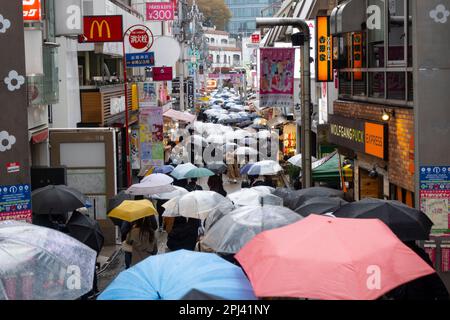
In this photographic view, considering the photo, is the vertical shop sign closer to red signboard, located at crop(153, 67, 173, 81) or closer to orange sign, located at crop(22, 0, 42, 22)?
orange sign, located at crop(22, 0, 42, 22)

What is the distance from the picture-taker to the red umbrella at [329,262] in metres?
6.08

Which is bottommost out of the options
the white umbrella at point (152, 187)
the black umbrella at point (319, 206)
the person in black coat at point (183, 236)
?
the person in black coat at point (183, 236)

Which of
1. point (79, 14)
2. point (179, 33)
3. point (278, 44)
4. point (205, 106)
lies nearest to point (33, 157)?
point (79, 14)

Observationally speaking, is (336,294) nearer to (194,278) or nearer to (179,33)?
(194,278)

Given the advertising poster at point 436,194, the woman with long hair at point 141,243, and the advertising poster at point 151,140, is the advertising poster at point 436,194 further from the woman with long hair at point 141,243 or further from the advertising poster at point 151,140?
the advertising poster at point 151,140

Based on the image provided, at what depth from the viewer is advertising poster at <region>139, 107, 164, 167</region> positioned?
83.1 feet

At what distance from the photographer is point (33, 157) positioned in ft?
60.4

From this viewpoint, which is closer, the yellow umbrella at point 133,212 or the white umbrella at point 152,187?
the yellow umbrella at point 133,212

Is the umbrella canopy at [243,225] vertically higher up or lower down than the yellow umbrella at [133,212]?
higher up

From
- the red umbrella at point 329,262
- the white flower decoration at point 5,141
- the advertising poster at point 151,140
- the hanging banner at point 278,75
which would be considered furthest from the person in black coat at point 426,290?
the advertising poster at point 151,140

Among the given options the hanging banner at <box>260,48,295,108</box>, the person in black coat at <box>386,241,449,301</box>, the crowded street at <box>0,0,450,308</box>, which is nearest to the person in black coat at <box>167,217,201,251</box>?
the crowded street at <box>0,0,450,308</box>

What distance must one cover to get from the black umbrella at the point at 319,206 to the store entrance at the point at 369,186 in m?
6.19
